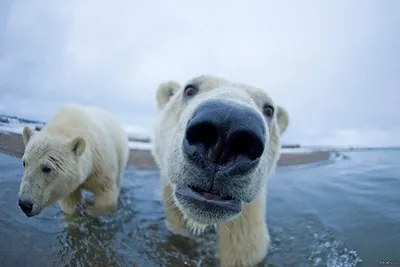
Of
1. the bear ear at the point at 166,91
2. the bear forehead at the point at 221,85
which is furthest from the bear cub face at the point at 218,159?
the bear ear at the point at 166,91

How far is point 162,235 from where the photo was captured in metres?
4.15

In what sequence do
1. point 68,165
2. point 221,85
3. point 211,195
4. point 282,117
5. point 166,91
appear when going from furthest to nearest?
point 166,91 < point 282,117 < point 68,165 < point 221,85 < point 211,195

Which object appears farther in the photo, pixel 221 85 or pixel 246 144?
pixel 221 85

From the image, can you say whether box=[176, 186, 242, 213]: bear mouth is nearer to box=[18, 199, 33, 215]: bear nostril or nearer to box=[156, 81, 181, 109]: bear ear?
box=[18, 199, 33, 215]: bear nostril

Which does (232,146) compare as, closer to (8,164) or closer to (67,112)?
(67,112)

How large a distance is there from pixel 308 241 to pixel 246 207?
6.07ft

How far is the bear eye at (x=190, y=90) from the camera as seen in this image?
10.6 ft

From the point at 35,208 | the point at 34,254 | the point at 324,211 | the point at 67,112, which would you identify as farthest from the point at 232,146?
the point at 324,211

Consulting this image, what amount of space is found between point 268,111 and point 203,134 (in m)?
1.81

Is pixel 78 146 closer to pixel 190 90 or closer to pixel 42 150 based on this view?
pixel 42 150

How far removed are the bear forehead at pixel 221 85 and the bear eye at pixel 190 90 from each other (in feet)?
0.12

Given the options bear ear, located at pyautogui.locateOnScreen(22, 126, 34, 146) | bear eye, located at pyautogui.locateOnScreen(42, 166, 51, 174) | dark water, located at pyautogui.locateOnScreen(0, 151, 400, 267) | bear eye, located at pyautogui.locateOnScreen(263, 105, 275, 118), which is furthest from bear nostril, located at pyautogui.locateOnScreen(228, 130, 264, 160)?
bear ear, located at pyautogui.locateOnScreen(22, 126, 34, 146)

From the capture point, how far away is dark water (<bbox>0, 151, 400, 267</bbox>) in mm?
3172

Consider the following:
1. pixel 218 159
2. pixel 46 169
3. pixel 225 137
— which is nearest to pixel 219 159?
pixel 218 159
